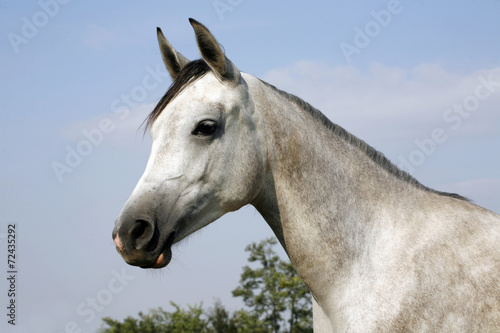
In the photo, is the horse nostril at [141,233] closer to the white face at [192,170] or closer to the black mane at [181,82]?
the white face at [192,170]

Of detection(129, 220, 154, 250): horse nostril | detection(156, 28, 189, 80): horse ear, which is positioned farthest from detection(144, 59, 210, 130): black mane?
detection(129, 220, 154, 250): horse nostril

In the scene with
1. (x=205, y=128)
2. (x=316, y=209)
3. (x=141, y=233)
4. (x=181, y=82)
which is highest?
(x=181, y=82)

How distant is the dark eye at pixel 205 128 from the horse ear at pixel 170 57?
40.2 inches

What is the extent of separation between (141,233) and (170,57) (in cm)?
184

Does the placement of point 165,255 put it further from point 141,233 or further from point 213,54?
point 213,54

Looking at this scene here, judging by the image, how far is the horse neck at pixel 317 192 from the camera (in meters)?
3.70

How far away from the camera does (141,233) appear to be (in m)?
3.36

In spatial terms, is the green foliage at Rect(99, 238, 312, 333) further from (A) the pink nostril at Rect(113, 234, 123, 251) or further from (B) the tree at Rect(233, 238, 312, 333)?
(A) the pink nostril at Rect(113, 234, 123, 251)

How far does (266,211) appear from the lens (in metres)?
3.88

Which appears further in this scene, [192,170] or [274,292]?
[274,292]

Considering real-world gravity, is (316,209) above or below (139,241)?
above

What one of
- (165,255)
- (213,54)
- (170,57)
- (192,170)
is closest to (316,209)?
(192,170)

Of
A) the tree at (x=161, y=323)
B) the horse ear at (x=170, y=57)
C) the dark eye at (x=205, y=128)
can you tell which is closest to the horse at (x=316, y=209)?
the dark eye at (x=205, y=128)

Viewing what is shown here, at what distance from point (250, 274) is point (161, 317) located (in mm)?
4063
